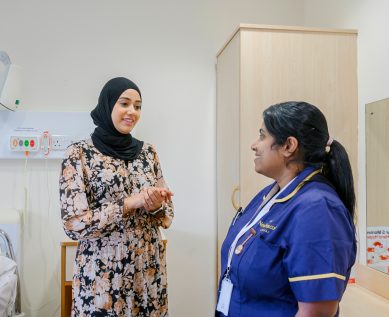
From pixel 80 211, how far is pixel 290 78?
1.29m

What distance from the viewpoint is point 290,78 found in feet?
6.84

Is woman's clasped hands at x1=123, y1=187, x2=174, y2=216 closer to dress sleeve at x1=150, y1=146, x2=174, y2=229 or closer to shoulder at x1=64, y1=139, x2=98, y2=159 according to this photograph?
dress sleeve at x1=150, y1=146, x2=174, y2=229

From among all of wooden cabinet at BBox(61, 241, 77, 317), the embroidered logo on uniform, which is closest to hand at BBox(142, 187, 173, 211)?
the embroidered logo on uniform

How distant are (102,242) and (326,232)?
94 cm

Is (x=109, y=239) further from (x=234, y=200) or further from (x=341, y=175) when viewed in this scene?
(x=341, y=175)

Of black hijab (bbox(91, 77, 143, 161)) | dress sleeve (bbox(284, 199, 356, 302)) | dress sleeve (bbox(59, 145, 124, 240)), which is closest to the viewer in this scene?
dress sleeve (bbox(284, 199, 356, 302))

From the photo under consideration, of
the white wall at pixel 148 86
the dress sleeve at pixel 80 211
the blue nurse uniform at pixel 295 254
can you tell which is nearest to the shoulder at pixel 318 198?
the blue nurse uniform at pixel 295 254

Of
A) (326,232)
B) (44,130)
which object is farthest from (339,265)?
(44,130)

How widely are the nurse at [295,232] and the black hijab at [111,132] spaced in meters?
0.68

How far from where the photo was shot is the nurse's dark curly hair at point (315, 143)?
1146mm

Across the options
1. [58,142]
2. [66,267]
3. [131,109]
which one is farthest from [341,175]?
[58,142]

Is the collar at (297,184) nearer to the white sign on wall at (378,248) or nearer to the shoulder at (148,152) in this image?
the shoulder at (148,152)

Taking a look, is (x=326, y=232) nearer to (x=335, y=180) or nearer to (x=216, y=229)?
(x=335, y=180)

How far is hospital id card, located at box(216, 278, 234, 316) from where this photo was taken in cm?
122
